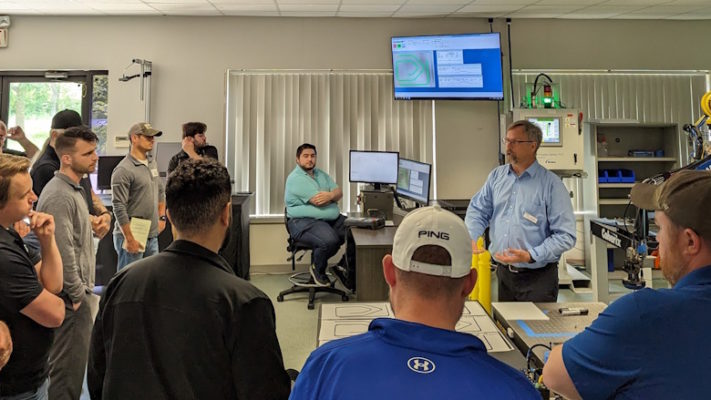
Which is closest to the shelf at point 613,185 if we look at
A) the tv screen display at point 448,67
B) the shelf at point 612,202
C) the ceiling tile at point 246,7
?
the shelf at point 612,202

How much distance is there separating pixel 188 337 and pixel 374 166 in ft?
11.6

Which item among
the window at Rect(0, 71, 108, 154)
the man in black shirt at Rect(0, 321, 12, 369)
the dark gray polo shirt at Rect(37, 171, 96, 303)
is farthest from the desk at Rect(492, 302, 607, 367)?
the window at Rect(0, 71, 108, 154)

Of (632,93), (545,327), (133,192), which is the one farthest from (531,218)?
(632,93)

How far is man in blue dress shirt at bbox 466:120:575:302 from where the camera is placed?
2.18m

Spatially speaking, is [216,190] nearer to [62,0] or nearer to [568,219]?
[568,219]

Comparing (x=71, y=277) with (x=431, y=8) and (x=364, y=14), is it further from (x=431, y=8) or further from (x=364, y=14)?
(x=431, y=8)

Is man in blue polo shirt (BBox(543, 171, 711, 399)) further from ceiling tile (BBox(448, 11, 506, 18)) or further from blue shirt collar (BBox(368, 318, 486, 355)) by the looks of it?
ceiling tile (BBox(448, 11, 506, 18))

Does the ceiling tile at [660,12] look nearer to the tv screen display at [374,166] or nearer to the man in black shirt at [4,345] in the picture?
the tv screen display at [374,166]

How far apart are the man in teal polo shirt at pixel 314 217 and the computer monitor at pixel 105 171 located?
6.60ft

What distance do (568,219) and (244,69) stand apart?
4061 millimetres

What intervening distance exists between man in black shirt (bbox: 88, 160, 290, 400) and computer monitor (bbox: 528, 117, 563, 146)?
171 inches

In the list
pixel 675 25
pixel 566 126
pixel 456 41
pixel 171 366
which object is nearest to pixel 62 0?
pixel 456 41

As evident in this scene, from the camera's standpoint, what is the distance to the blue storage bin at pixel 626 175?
198 inches

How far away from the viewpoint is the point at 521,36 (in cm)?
520
